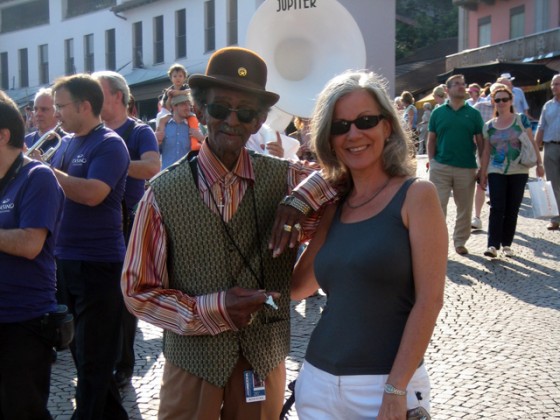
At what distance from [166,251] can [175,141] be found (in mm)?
5213

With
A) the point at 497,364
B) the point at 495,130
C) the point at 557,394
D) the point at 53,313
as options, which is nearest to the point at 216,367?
the point at 53,313

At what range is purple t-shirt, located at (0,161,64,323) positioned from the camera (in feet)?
11.6

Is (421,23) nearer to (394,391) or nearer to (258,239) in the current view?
(258,239)

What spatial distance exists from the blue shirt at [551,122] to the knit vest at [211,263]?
8.84m

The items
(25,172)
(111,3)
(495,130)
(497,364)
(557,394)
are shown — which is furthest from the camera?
(111,3)

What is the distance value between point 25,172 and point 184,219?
135 cm

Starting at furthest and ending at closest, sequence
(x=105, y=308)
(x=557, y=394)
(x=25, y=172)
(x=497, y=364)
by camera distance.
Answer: (x=497, y=364), (x=557, y=394), (x=105, y=308), (x=25, y=172)

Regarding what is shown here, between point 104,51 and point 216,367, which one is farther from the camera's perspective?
point 104,51

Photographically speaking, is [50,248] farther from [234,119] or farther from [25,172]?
[234,119]

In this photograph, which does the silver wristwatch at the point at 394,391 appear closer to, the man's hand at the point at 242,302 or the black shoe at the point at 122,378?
the man's hand at the point at 242,302

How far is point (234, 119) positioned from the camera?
2.65 meters

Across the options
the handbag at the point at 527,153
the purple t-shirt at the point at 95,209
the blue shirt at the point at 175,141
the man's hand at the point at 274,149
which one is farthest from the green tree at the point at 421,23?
the purple t-shirt at the point at 95,209

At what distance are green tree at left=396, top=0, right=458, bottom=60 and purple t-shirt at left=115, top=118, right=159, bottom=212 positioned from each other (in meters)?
42.3

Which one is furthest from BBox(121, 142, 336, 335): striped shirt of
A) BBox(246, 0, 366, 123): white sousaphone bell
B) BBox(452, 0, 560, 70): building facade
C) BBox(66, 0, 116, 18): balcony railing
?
BBox(66, 0, 116, 18): balcony railing
